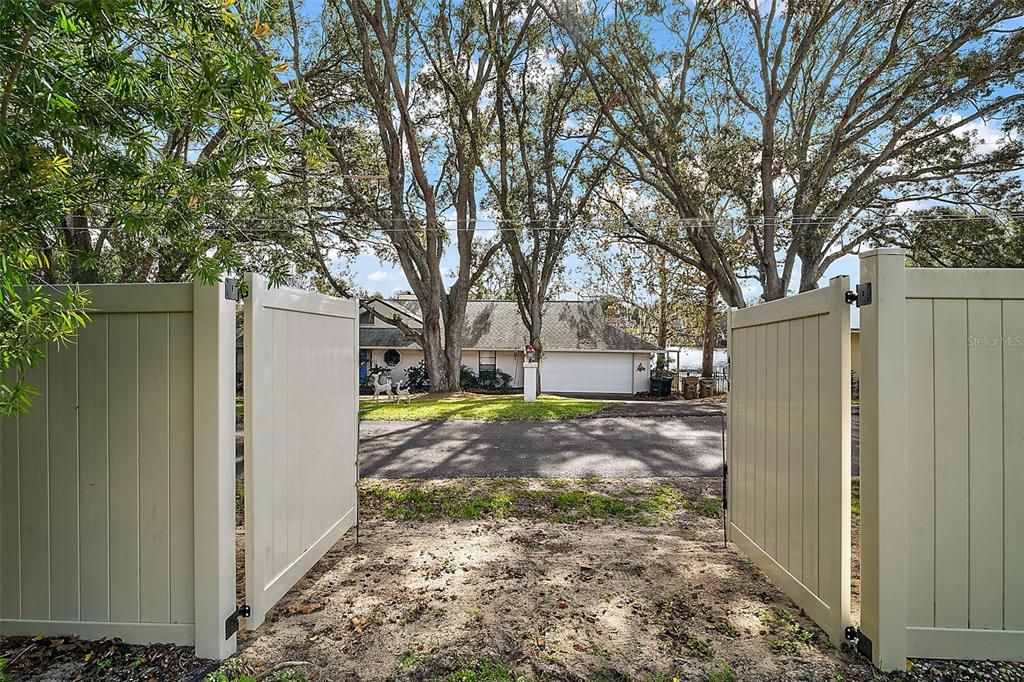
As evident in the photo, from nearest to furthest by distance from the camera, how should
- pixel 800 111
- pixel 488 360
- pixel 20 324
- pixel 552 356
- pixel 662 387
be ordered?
pixel 20 324
pixel 800 111
pixel 662 387
pixel 552 356
pixel 488 360

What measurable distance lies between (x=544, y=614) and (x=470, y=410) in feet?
29.7

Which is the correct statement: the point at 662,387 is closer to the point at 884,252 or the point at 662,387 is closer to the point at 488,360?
the point at 488,360

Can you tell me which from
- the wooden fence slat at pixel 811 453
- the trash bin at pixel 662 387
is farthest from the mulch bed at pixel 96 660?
the trash bin at pixel 662 387

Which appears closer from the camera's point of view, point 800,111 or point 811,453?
point 811,453

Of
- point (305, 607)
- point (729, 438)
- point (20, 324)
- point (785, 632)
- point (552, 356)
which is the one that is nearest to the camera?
point (20, 324)

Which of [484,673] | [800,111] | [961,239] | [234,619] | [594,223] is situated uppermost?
[800,111]

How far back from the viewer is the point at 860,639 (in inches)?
99.1

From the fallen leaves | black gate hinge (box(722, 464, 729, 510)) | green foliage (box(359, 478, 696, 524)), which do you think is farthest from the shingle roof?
the fallen leaves

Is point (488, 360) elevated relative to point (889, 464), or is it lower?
lower

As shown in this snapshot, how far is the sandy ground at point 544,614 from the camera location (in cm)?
248

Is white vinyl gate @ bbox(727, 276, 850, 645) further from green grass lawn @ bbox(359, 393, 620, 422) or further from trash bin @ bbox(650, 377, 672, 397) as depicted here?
trash bin @ bbox(650, 377, 672, 397)

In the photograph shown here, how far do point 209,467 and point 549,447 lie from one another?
6.10 metres

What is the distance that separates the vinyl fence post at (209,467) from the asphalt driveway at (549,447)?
3.92m

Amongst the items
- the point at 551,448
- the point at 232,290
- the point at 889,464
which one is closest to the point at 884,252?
the point at 889,464
